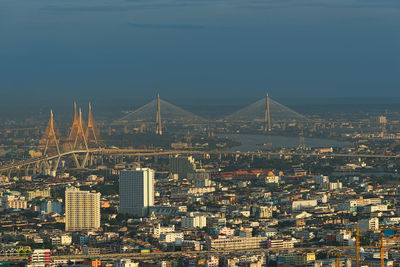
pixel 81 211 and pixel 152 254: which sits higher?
pixel 81 211

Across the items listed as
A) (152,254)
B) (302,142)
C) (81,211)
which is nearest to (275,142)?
(302,142)

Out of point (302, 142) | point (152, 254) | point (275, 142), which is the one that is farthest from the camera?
point (275, 142)

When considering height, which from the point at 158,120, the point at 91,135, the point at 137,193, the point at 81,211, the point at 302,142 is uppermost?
the point at 158,120

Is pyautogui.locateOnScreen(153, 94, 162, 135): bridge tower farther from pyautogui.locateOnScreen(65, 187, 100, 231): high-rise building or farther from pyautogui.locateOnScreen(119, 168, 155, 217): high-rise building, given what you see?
pyautogui.locateOnScreen(65, 187, 100, 231): high-rise building

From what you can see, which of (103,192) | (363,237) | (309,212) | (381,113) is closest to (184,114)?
(381,113)

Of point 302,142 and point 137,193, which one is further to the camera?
point 302,142

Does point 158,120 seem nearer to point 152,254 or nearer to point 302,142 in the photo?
point 302,142
